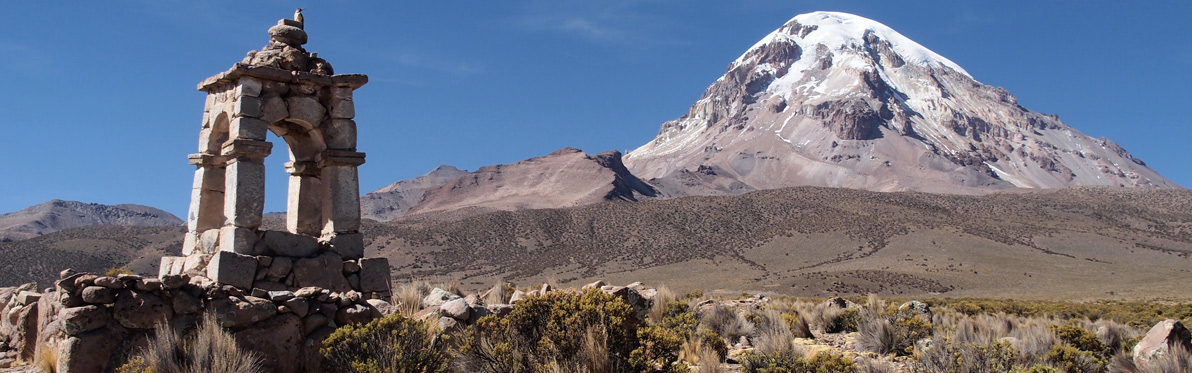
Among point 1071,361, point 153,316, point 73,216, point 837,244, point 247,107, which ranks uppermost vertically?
point 73,216

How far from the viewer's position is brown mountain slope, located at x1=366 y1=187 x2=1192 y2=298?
47.3 metres

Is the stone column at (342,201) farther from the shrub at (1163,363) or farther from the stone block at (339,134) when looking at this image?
the shrub at (1163,363)

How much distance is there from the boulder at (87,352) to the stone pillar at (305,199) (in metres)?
5.83

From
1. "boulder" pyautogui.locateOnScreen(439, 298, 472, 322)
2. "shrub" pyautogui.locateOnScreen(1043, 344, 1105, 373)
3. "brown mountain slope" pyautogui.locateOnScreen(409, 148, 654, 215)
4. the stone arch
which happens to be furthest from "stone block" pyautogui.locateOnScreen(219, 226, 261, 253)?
"brown mountain slope" pyautogui.locateOnScreen(409, 148, 654, 215)

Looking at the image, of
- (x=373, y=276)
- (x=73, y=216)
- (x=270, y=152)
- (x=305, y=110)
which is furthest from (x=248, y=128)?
(x=73, y=216)

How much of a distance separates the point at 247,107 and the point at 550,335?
5.85 m

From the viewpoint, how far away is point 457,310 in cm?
923

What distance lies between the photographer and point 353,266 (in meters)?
12.2

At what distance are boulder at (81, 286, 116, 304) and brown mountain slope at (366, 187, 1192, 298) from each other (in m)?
33.4

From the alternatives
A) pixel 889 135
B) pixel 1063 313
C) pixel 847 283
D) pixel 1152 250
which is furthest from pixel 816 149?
pixel 1063 313

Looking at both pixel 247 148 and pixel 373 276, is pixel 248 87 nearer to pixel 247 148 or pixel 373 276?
pixel 247 148

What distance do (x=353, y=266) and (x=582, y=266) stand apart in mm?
45433

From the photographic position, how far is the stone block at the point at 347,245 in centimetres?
1236

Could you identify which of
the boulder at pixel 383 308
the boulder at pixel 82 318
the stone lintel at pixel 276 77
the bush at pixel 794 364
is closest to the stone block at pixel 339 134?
the stone lintel at pixel 276 77
